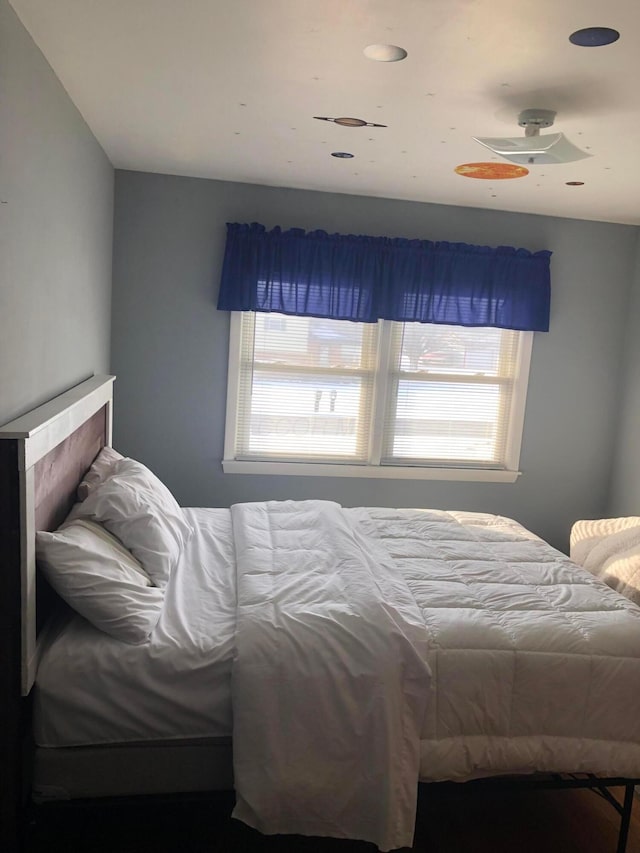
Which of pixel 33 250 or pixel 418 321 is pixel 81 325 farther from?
pixel 418 321

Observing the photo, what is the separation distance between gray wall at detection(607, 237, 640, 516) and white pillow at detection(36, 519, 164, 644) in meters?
3.37

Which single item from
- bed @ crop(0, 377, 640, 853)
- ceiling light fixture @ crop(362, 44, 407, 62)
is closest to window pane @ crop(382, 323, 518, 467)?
bed @ crop(0, 377, 640, 853)

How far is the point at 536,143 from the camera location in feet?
7.97

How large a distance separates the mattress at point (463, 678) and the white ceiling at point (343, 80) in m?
1.75

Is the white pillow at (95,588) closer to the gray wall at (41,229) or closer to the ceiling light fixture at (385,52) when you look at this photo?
the gray wall at (41,229)

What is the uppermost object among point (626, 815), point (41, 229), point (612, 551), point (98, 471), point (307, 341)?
point (41, 229)

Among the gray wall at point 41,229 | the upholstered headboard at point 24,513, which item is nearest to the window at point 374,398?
the gray wall at point 41,229

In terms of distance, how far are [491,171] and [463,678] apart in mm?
2402

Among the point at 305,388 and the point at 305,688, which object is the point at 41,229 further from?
the point at 305,388

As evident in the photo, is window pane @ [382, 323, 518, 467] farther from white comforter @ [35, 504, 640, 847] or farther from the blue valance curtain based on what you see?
white comforter @ [35, 504, 640, 847]

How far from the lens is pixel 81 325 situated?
3.04 meters

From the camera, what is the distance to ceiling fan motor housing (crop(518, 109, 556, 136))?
2430 mm

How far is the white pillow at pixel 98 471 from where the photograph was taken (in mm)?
2610

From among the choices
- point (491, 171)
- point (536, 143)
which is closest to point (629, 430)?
point (491, 171)
